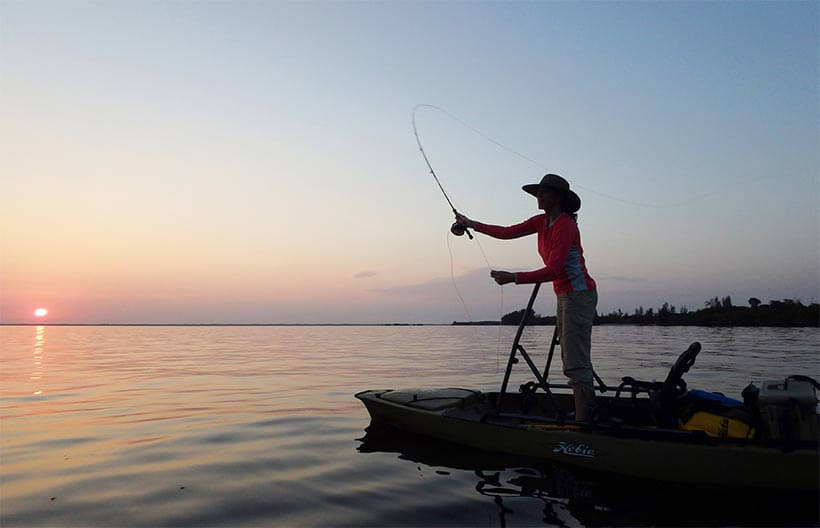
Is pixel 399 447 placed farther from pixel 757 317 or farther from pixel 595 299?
pixel 757 317

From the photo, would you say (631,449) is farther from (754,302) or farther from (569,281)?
(754,302)

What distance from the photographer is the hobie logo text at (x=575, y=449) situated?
6564 millimetres

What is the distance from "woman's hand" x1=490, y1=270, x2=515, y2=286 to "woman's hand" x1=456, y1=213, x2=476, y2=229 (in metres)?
1.61

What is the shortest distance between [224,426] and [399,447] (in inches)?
128

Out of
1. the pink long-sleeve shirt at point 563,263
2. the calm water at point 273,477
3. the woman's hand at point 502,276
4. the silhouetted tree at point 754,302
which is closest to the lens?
the calm water at point 273,477

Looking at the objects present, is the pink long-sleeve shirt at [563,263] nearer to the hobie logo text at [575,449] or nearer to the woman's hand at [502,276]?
the woman's hand at [502,276]

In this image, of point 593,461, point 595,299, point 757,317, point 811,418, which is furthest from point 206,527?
point 757,317

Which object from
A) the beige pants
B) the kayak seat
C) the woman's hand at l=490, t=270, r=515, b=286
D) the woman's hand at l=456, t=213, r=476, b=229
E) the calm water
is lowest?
the calm water

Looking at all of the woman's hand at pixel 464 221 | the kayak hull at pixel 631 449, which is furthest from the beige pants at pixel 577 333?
the woman's hand at pixel 464 221

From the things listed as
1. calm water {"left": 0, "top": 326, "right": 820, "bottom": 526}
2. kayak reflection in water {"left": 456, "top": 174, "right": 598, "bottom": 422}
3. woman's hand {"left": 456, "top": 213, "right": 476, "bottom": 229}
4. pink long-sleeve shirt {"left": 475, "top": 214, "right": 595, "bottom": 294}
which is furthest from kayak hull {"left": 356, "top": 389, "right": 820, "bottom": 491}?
woman's hand {"left": 456, "top": 213, "right": 476, "bottom": 229}

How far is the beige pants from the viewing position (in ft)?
22.9

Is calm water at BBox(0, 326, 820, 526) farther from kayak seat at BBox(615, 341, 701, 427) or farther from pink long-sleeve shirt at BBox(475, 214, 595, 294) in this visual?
pink long-sleeve shirt at BBox(475, 214, 595, 294)

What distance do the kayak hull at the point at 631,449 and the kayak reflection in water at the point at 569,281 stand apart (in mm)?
522

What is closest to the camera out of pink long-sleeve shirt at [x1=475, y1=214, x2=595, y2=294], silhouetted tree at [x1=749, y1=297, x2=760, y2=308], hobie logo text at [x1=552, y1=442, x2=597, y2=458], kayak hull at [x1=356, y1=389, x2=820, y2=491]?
kayak hull at [x1=356, y1=389, x2=820, y2=491]
